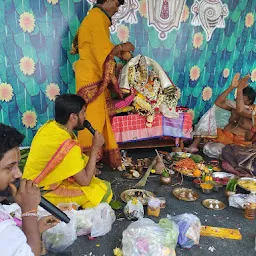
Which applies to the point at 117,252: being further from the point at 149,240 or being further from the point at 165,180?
the point at 165,180

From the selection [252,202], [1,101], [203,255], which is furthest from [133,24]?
[203,255]

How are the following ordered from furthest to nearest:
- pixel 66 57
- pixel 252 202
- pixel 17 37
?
pixel 66 57
pixel 17 37
pixel 252 202

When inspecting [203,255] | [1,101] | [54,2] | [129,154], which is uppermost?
[54,2]

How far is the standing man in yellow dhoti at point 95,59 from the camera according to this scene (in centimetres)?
378

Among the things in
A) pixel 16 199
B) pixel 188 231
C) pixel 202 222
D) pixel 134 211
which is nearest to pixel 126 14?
pixel 134 211

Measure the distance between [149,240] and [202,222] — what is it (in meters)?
0.88

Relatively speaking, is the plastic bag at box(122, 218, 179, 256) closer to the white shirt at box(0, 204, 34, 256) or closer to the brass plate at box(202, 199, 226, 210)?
the brass plate at box(202, 199, 226, 210)

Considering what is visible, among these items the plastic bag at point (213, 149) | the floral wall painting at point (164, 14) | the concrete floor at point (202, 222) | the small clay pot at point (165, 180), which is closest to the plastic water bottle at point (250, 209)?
the concrete floor at point (202, 222)

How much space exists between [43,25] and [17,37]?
1.30ft

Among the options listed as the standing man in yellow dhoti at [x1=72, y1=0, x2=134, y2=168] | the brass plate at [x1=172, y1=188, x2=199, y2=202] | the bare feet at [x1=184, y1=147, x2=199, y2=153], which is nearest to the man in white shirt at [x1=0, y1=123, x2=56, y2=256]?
the brass plate at [x1=172, y1=188, x2=199, y2=202]

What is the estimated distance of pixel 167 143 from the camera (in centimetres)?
482

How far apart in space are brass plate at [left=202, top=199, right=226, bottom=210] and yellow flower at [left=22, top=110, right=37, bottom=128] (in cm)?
274

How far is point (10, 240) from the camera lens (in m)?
1.32

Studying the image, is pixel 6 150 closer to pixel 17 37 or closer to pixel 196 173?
pixel 196 173
